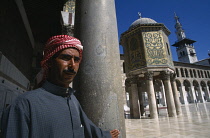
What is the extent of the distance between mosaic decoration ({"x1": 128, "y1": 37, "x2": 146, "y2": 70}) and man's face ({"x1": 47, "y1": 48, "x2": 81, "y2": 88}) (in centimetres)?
951

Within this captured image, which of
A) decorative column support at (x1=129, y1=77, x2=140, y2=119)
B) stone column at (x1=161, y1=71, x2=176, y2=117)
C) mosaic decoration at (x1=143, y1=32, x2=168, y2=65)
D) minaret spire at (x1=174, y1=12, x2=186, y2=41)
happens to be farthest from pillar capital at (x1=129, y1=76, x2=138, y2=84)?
minaret spire at (x1=174, y1=12, x2=186, y2=41)

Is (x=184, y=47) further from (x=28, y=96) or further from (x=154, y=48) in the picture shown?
(x=28, y=96)

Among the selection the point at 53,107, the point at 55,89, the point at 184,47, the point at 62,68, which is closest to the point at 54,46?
the point at 62,68

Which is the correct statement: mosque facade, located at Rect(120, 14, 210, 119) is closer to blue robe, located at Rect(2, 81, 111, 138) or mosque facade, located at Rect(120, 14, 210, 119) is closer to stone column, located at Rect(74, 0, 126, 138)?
stone column, located at Rect(74, 0, 126, 138)

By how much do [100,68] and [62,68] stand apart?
0.47 meters

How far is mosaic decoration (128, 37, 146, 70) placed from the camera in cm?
Result: 1009

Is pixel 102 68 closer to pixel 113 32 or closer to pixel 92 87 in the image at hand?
pixel 92 87

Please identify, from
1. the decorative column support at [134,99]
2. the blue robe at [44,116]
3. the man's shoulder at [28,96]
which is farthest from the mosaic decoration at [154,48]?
the man's shoulder at [28,96]

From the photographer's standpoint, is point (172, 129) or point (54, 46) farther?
point (172, 129)

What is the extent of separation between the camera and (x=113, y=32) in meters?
1.49

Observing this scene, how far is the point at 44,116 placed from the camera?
27.5 inches

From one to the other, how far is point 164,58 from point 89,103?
9.87 meters

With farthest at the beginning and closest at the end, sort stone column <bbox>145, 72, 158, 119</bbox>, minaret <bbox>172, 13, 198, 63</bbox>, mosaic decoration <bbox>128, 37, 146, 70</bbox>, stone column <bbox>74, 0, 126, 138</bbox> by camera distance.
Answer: minaret <bbox>172, 13, 198, 63</bbox> < mosaic decoration <bbox>128, 37, 146, 70</bbox> < stone column <bbox>145, 72, 158, 119</bbox> < stone column <bbox>74, 0, 126, 138</bbox>

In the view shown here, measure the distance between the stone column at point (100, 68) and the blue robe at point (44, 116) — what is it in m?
0.27
